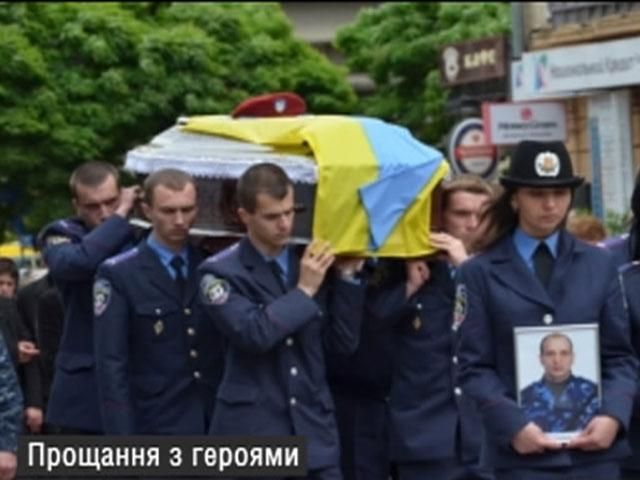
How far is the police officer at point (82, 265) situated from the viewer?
38.7 ft

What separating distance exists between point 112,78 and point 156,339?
16.9 m

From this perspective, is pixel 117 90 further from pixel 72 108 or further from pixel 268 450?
pixel 268 450

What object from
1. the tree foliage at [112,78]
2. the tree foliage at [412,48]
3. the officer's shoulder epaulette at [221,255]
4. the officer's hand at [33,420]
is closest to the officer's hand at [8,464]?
the officer's shoulder epaulette at [221,255]

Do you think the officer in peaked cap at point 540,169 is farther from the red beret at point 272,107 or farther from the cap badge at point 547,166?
the red beret at point 272,107

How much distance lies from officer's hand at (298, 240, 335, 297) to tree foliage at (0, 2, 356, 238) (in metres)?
13.9

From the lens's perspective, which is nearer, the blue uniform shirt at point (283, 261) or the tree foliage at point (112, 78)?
the blue uniform shirt at point (283, 261)

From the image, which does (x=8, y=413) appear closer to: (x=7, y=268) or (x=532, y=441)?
(x=532, y=441)

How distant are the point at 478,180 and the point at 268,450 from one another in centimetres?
193

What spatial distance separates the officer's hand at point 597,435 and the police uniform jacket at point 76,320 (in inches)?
139

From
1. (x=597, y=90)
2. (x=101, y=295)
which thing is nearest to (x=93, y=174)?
(x=101, y=295)

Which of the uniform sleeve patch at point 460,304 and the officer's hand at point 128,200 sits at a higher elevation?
the officer's hand at point 128,200

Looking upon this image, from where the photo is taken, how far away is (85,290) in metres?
12.0

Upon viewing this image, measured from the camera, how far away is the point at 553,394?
29.0 feet

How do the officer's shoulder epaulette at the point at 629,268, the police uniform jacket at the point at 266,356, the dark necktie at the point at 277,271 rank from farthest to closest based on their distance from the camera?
the dark necktie at the point at 277,271
the police uniform jacket at the point at 266,356
the officer's shoulder epaulette at the point at 629,268
